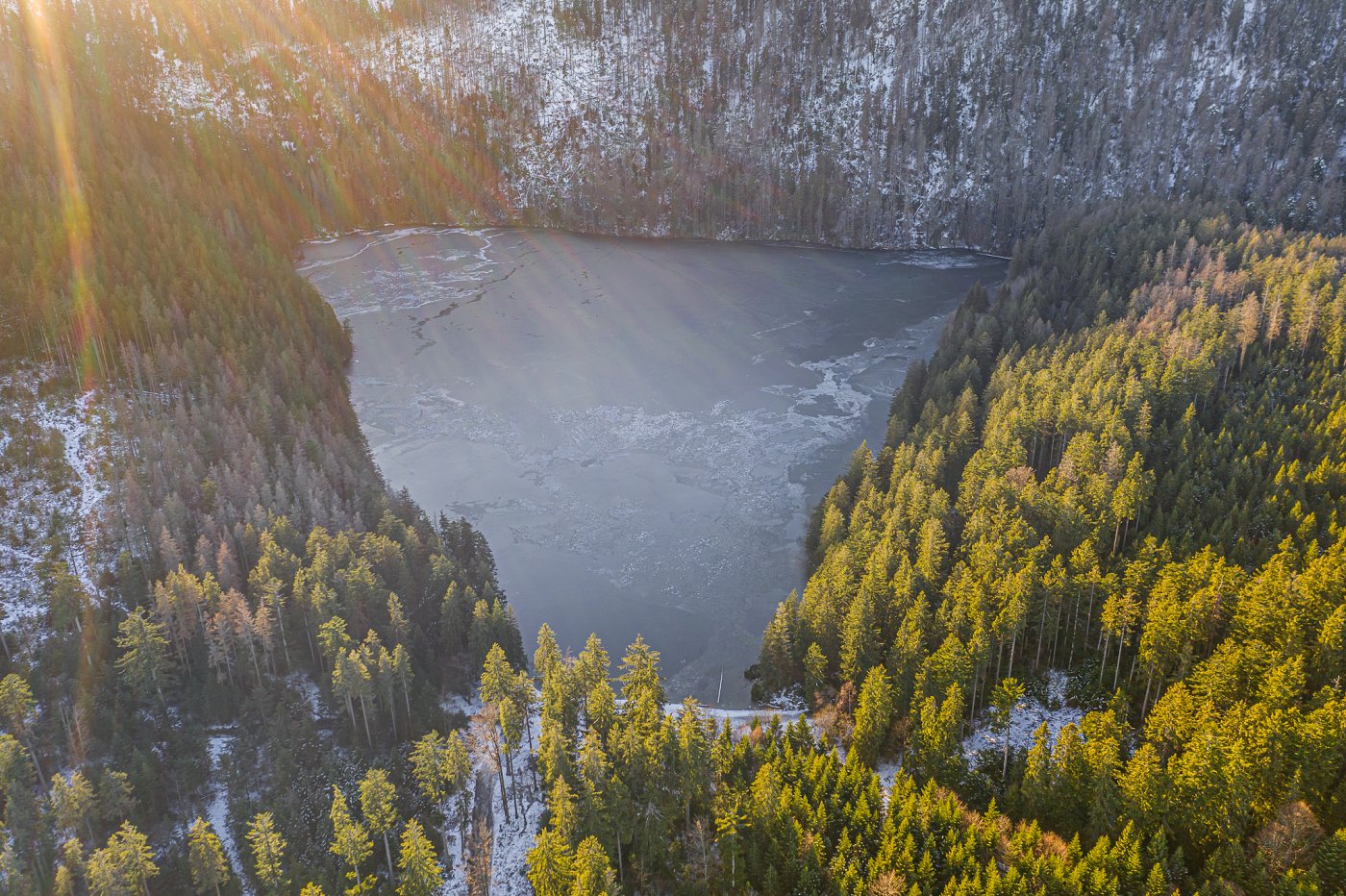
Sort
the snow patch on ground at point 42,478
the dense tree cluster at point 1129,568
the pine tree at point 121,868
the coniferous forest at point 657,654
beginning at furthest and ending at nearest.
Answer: the snow patch on ground at point 42,478 → the coniferous forest at point 657,654 → the pine tree at point 121,868 → the dense tree cluster at point 1129,568

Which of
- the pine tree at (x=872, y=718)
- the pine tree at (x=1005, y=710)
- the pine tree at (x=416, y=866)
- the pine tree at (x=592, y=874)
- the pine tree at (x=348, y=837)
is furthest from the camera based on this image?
the pine tree at (x=872, y=718)

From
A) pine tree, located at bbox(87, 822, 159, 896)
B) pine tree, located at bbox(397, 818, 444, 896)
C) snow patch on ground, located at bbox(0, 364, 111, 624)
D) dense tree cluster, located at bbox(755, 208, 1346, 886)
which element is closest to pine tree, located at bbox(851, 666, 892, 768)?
dense tree cluster, located at bbox(755, 208, 1346, 886)

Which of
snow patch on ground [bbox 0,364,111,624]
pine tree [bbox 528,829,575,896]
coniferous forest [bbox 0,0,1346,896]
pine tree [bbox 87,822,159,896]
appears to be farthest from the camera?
snow patch on ground [bbox 0,364,111,624]

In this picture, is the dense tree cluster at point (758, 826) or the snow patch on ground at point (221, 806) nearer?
the dense tree cluster at point (758, 826)

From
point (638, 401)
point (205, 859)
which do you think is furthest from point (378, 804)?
point (638, 401)

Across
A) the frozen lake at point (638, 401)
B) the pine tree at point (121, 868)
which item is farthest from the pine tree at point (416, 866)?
the frozen lake at point (638, 401)

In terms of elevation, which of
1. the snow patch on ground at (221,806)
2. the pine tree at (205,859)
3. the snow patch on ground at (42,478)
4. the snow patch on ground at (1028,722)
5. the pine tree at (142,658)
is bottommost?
the snow patch on ground at (221,806)

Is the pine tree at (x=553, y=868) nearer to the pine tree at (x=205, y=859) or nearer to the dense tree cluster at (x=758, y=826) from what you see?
the dense tree cluster at (x=758, y=826)

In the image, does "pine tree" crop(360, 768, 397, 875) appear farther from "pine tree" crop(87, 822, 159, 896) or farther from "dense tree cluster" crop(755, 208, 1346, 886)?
"dense tree cluster" crop(755, 208, 1346, 886)

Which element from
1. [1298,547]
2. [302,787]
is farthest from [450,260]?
[1298,547]
